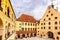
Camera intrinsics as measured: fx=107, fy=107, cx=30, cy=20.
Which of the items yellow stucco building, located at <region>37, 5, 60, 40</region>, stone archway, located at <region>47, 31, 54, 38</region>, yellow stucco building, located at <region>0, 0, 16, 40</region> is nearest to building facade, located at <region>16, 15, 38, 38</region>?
yellow stucco building, located at <region>37, 5, 60, 40</region>

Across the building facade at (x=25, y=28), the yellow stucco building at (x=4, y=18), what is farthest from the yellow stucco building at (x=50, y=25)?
the yellow stucco building at (x=4, y=18)

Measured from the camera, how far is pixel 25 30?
4200 cm

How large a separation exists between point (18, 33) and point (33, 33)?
7.81m

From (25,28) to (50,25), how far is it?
32.7 feet

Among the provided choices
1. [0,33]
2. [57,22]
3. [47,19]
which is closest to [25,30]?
[47,19]

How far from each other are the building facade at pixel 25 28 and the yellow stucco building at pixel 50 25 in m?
3.21

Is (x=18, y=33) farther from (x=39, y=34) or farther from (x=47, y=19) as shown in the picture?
(x=47, y=19)

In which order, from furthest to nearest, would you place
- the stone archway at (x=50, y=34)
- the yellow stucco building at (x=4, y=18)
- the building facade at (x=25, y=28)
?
the building facade at (x=25, y=28)
the stone archway at (x=50, y=34)
the yellow stucco building at (x=4, y=18)

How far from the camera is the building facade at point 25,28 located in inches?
1551

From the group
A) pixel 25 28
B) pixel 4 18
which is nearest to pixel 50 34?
pixel 25 28

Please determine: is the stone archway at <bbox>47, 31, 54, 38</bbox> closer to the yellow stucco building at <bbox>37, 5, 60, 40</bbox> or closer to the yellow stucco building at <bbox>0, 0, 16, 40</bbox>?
the yellow stucco building at <bbox>37, 5, 60, 40</bbox>

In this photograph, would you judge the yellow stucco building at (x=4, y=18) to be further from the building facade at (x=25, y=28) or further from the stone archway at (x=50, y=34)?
the stone archway at (x=50, y=34)

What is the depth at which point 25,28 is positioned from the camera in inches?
1655

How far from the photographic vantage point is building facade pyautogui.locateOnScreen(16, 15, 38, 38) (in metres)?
39.4
